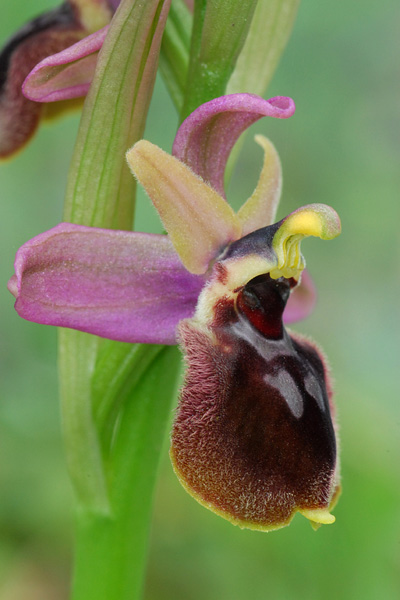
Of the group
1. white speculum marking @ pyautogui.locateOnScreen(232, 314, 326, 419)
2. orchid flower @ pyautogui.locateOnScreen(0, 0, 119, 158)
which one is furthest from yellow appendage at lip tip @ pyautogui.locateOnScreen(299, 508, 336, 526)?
orchid flower @ pyautogui.locateOnScreen(0, 0, 119, 158)

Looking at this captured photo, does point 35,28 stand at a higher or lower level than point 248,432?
higher

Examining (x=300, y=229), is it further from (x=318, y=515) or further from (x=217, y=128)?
(x=318, y=515)

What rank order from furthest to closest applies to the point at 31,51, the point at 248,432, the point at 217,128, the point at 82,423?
1. the point at 31,51
2. the point at 82,423
3. the point at 217,128
4. the point at 248,432

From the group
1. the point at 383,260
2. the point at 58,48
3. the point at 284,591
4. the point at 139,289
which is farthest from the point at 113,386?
the point at 383,260

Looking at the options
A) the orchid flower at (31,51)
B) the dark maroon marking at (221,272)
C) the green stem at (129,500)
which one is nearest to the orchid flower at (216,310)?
the dark maroon marking at (221,272)

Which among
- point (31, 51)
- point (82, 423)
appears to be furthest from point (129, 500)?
point (31, 51)

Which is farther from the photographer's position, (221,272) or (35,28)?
(35,28)

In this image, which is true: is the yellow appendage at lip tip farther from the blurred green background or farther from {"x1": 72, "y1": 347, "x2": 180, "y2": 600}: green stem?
the blurred green background
